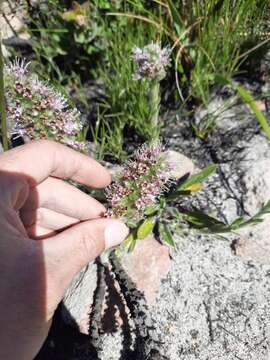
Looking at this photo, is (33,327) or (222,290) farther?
(222,290)

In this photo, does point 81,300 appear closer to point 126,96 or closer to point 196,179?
point 196,179

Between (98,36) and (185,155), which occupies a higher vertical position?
(98,36)

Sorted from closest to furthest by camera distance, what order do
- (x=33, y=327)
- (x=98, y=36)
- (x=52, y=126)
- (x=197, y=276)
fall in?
(x=33, y=327)
(x=52, y=126)
(x=197, y=276)
(x=98, y=36)

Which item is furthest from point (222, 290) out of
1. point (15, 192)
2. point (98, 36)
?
point (98, 36)

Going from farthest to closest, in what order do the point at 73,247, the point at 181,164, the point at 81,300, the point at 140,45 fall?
the point at 140,45 → the point at 181,164 → the point at 81,300 → the point at 73,247

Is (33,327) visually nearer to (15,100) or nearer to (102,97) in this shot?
(15,100)

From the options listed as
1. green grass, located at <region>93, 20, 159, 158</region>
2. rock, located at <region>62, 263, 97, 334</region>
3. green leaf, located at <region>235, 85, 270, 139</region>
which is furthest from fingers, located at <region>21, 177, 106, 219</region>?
green leaf, located at <region>235, 85, 270, 139</region>

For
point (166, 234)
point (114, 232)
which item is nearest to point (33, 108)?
point (114, 232)

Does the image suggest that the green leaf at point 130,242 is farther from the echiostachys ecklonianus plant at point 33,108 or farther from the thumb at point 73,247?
the echiostachys ecklonianus plant at point 33,108
